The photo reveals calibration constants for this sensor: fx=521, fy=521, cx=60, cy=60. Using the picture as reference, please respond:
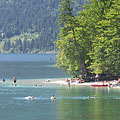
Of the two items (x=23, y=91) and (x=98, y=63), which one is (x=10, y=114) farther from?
(x=98, y=63)

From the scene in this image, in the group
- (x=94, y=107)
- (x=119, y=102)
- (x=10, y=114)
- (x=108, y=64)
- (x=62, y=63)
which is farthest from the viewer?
(x=62, y=63)

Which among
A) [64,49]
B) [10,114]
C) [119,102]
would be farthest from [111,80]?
[10,114]

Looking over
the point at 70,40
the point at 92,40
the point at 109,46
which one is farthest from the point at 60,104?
Answer: the point at 92,40

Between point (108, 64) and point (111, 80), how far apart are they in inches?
193

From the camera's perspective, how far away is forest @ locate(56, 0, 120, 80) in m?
119

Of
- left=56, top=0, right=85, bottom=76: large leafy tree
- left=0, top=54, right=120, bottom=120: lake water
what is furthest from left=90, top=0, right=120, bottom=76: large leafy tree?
left=0, top=54, right=120, bottom=120: lake water

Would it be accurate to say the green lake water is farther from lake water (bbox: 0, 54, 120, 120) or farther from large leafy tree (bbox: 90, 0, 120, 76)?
large leafy tree (bbox: 90, 0, 120, 76)

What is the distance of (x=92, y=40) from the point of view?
412 feet

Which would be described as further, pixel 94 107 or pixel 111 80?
pixel 111 80

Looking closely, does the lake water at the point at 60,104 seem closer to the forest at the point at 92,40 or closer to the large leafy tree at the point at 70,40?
the forest at the point at 92,40

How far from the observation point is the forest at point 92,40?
11869 centimetres

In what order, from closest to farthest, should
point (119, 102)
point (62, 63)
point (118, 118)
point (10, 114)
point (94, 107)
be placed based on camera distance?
point (118, 118) < point (10, 114) < point (94, 107) < point (119, 102) < point (62, 63)

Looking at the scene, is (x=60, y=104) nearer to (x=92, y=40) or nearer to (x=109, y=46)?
(x=109, y=46)

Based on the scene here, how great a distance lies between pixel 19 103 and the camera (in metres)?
84.9
